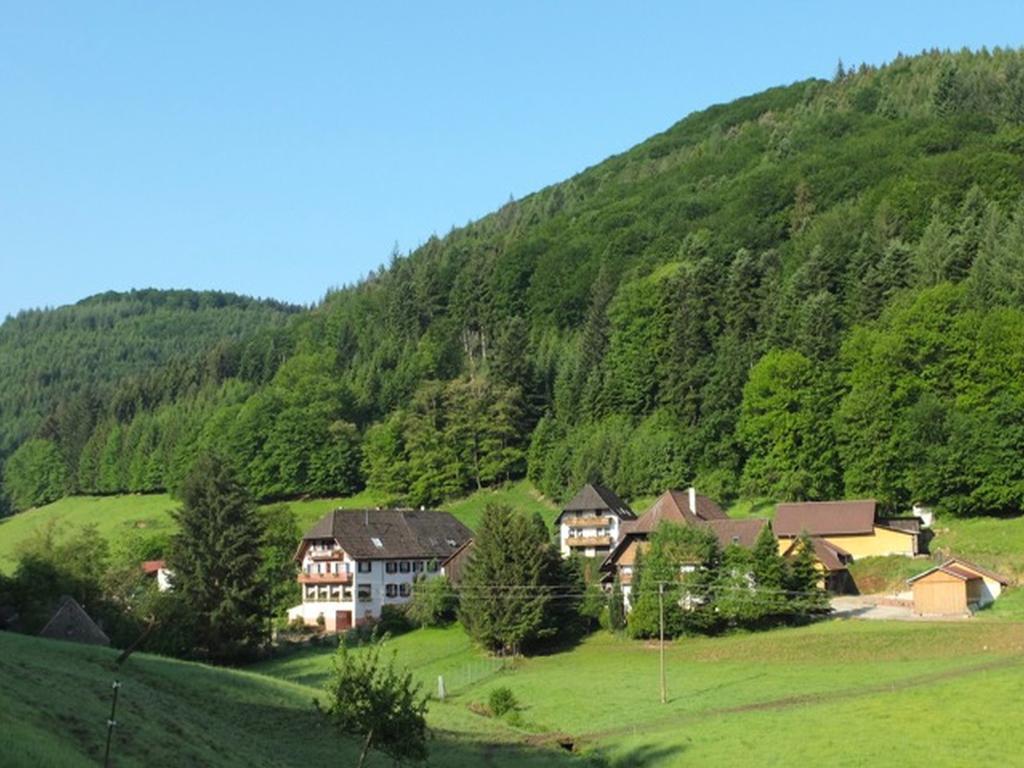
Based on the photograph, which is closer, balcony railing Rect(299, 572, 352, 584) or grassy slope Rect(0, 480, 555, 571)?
balcony railing Rect(299, 572, 352, 584)

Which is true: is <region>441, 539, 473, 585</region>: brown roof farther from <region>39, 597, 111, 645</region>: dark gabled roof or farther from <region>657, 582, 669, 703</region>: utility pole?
<region>39, 597, 111, 645</region>: dark gabled roof

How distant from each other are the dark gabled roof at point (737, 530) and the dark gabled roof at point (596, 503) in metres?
17.6

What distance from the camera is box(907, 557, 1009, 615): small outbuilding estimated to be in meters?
66.8

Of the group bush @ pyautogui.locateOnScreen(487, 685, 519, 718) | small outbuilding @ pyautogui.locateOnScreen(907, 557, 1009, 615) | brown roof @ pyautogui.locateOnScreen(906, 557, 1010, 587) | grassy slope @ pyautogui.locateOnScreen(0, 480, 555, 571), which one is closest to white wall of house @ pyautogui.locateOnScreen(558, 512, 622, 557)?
grassy slope @ pyautogui.locateOnScreen(0, 480, 555, 571)

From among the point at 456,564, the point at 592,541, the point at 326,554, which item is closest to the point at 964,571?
the point at 592,541

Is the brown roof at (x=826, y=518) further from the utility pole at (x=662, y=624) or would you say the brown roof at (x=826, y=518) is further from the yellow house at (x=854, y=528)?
the utility pole at (x=662, y=624)

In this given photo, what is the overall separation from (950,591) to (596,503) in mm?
35425

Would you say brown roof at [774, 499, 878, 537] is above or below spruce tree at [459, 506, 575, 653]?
above

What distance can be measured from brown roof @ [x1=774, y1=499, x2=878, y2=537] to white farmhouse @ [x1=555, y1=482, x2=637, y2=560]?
50.0 feet

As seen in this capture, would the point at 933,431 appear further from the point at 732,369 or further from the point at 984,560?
the point at 732,369

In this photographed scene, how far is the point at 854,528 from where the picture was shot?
82.9 meters

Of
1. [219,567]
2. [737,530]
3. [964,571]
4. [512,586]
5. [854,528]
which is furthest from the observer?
[854,528]

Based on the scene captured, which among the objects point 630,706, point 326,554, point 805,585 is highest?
point 326,554

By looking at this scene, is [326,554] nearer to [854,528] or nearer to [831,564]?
[831,564]
